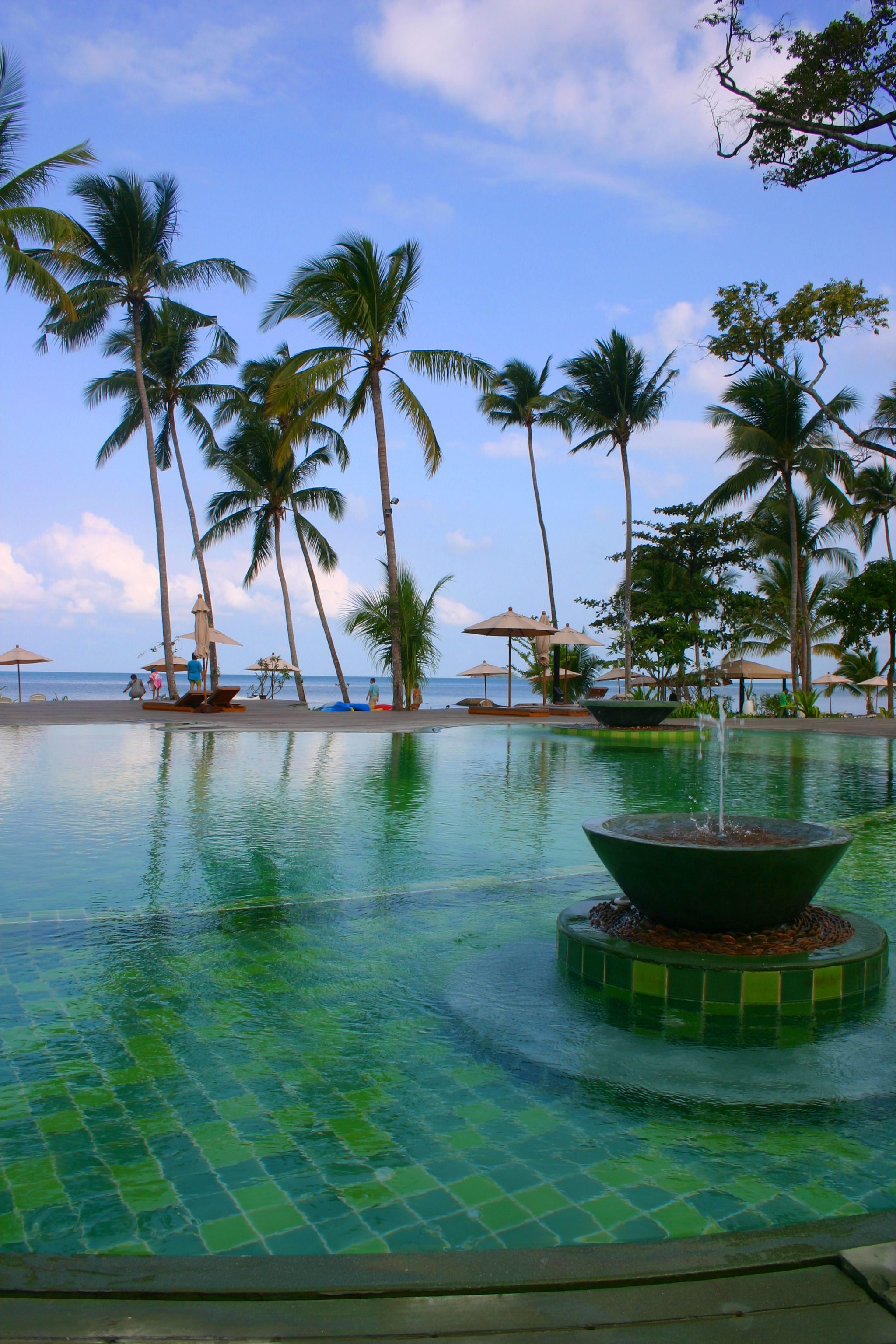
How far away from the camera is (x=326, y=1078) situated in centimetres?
300

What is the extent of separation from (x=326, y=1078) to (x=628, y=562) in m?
26.9

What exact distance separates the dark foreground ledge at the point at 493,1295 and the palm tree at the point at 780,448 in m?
27.3

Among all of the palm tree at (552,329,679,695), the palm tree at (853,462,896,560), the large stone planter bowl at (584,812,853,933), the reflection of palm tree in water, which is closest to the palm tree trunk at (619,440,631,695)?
the palm tree at (552,329,679,695)

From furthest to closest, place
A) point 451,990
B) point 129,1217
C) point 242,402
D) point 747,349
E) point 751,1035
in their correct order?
point 242,402 < point 747,349 < point 451,990 < point 751,1035 < point 129,1217

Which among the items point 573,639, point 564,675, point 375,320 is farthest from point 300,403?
point 564,675

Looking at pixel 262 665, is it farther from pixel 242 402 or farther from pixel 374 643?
pixel 374 643

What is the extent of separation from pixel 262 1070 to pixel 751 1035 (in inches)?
68.4

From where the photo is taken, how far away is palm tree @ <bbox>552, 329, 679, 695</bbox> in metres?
29.1

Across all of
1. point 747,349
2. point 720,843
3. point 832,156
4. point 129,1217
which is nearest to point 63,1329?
point 129,1217

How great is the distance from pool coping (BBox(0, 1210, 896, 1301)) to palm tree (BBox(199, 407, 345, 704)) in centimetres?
3005

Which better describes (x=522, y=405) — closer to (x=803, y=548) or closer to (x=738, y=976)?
(x=803, y=548)

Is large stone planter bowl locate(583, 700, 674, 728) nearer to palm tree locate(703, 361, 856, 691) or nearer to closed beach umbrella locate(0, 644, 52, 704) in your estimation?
palm tree locate(703, 361, 856, 691)

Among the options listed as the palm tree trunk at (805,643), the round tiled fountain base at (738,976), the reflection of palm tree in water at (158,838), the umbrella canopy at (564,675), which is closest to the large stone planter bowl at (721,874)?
the round tiled fountain base at (738,976)

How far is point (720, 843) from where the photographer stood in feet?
13.1
